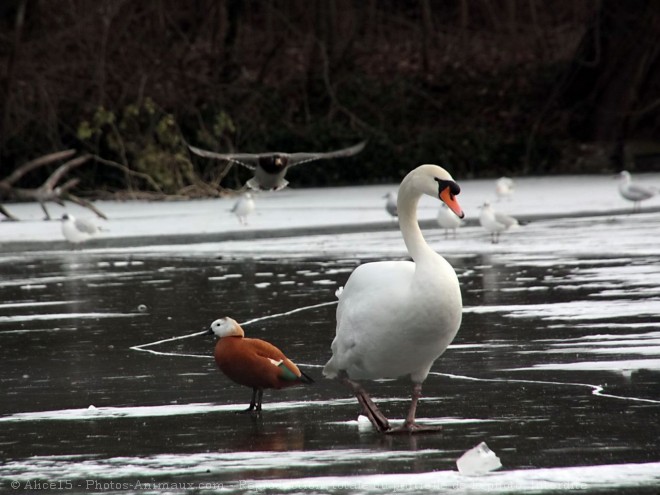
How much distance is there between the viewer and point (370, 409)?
22.5 ft

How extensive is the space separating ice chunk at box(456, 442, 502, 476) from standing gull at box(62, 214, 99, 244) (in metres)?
14.6

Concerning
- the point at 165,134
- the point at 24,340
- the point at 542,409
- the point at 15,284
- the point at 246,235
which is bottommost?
the point at 165,134

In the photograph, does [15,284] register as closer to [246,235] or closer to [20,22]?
[246,235]

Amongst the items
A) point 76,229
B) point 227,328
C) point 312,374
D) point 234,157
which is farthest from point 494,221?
point 227,328

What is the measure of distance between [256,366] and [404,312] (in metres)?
1.20

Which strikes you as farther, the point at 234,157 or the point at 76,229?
the point at 76,229

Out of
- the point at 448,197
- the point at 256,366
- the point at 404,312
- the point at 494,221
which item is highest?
the point at 448,197

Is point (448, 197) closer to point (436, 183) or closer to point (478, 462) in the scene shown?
point (436, 183)

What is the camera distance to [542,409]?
7.19 meters

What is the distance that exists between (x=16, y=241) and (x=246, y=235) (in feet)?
11.5

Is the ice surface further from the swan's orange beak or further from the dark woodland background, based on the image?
the swan's orange beak

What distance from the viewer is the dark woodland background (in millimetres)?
31766

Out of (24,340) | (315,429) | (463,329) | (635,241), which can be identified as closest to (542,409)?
(315,429)

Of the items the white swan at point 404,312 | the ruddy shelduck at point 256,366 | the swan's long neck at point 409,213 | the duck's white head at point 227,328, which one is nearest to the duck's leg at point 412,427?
the white swan at point 404,312
